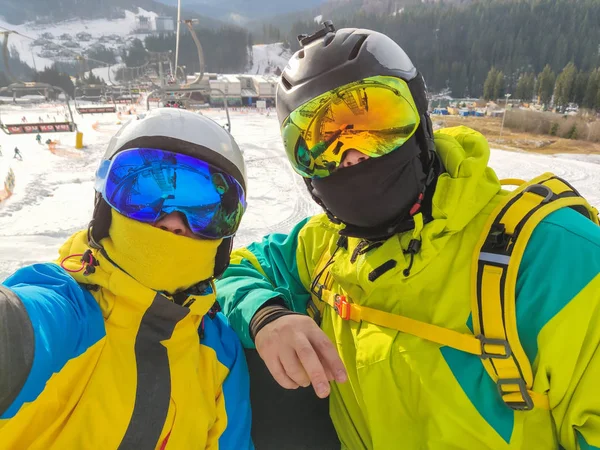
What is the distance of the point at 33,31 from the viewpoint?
147 metres

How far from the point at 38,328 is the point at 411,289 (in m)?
1.22

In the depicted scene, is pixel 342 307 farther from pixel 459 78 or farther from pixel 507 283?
pixel 459 78

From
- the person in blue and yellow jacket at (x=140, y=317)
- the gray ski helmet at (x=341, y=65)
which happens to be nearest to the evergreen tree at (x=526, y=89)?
the gray ski helmet at (x=341, y=65)

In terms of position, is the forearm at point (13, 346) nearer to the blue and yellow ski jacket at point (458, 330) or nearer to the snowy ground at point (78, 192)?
the blue and yellow ski jacket at point (458, 330)

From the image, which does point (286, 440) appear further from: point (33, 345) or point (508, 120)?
point (508, 120)

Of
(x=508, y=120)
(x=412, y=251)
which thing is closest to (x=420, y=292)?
(x=412, y=251)

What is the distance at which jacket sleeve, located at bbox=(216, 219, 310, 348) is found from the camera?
1.68 metres

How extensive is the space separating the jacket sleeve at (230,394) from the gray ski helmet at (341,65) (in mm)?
1034

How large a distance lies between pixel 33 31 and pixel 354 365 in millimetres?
193581

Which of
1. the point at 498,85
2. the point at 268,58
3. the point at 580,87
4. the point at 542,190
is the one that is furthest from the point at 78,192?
the point at 268,58

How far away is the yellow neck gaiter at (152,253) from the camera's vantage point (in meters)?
1.54

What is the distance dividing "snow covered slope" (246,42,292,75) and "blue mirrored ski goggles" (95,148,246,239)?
9663 centimetres

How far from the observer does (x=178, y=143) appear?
1726 mm

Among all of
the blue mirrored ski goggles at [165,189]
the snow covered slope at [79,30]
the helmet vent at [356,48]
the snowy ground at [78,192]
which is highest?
the snow covered slope at [79,30]
